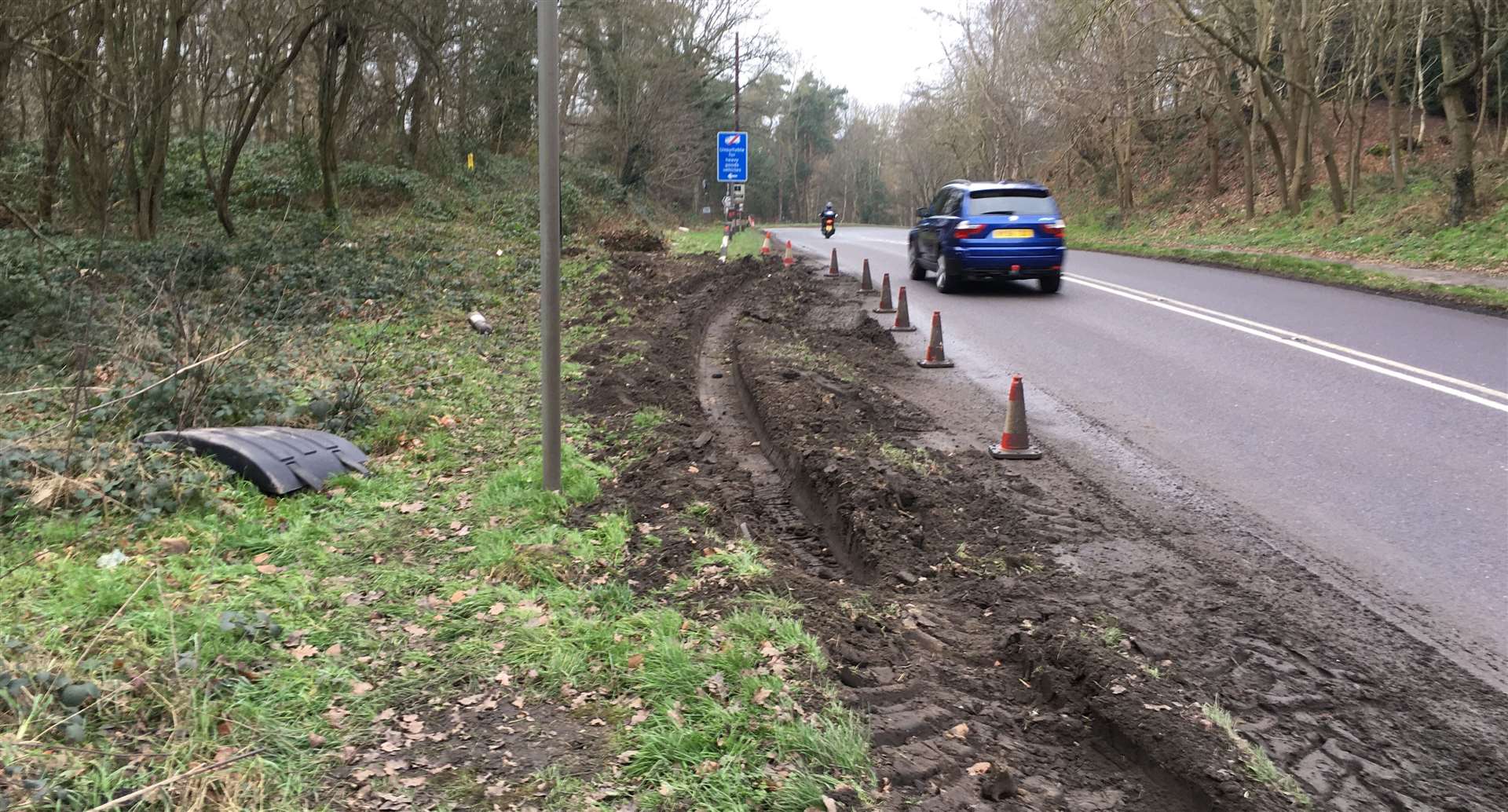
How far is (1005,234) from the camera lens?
1541 centimetres

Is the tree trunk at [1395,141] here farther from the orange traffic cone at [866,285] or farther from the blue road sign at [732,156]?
the blue road sign at [732,156]

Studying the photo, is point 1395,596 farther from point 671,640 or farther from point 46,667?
point 46,667

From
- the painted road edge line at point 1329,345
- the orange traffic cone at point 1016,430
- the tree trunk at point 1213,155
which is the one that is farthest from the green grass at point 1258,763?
the tree trunk at point 1213,155

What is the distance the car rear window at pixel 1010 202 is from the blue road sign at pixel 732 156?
1554cm

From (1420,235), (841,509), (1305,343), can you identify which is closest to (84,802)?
(841,509)

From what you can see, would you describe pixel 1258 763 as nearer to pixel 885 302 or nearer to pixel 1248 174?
pixel 885 302

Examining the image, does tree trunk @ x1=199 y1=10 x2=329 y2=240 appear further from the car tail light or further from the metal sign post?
the metal sign post

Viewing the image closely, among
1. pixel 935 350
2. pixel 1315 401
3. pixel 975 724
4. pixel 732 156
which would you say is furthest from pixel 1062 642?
pixel 732 156

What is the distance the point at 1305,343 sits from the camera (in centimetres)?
1055

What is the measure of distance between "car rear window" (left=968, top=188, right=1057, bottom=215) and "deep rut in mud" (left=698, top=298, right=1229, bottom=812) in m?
11.4

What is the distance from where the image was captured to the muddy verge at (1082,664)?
3178mm

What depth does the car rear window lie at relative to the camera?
50.6 ft

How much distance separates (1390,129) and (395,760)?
27.7 m

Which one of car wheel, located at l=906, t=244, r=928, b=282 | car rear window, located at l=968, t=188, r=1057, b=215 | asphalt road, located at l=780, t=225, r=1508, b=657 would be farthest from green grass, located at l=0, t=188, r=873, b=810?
car wheel, located at l=906, t=244, r=928, b=282
